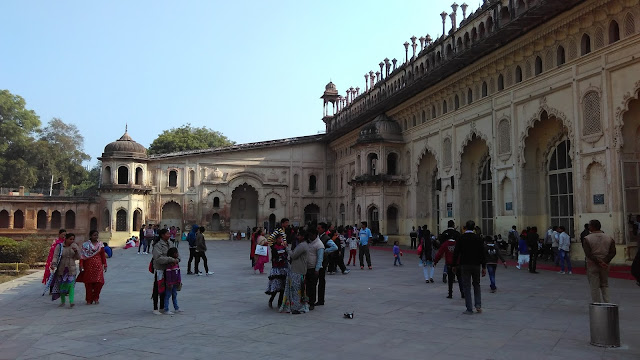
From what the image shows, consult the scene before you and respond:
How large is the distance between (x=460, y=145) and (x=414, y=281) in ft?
44.9

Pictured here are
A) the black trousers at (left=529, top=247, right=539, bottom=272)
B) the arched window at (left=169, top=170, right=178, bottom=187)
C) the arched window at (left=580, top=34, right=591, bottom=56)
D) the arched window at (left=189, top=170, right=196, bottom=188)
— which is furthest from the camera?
the arched window at (left=189, top=170, right=196, bottom=188)

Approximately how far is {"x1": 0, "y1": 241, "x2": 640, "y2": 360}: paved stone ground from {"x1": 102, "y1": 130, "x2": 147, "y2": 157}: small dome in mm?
29707

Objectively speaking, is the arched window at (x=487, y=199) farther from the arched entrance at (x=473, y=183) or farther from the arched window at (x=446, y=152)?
the arched window at (x=446, y=152)

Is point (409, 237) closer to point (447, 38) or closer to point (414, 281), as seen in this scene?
point (447, 38)

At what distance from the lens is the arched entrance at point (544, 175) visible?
68.4ft

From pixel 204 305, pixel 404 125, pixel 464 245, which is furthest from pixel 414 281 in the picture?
pixel 404 125

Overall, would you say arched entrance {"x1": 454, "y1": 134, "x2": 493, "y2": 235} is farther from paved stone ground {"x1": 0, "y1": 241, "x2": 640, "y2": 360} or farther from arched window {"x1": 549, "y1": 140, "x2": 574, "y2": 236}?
paved stone ground {"x1": 0, "y1": 241, "x2": 640, "y2": 360}

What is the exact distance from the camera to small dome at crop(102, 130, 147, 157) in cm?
4134

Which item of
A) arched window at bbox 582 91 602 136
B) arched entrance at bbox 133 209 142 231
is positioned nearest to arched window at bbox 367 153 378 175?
arched window at bbox 582 91 602 136

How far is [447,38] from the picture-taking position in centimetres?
2703

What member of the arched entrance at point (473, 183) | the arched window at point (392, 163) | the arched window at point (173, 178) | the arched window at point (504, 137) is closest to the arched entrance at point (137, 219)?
the arched window at point (173, 178)

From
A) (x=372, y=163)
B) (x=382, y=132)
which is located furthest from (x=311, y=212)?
(x=382, y=132)

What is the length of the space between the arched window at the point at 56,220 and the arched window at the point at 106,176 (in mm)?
7092

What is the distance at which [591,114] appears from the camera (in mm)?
17891
